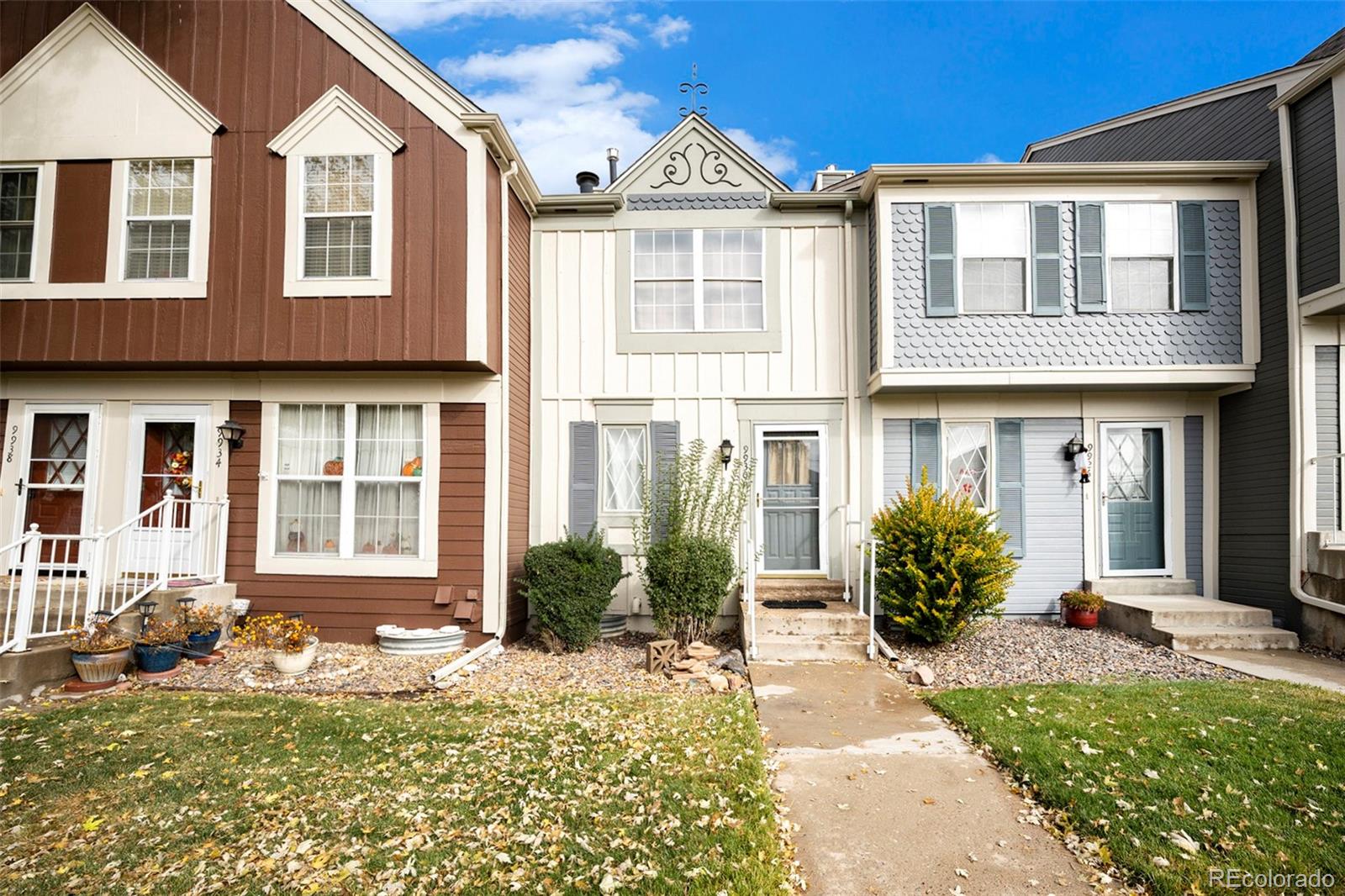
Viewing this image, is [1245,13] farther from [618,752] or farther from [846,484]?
[618,752]

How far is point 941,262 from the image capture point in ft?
27.9

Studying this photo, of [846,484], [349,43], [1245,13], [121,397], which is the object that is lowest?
[846,484]

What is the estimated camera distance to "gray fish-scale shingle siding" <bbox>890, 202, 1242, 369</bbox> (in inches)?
329

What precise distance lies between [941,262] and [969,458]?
2.36 meters

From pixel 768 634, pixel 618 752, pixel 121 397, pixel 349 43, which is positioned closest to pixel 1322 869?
pixel 618 752

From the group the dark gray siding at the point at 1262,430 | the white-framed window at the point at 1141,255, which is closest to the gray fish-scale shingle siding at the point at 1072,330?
the white-framed window at the point at 1141,255

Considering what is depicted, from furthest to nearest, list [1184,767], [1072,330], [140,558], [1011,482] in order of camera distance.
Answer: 1. [1011,482]
2. [1072,330]
3. [140,558]
4. [1184,767]

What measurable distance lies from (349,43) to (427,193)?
6.04 feet

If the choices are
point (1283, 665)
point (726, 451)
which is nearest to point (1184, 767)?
point (1283, 665)

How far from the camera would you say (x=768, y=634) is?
7316 mm

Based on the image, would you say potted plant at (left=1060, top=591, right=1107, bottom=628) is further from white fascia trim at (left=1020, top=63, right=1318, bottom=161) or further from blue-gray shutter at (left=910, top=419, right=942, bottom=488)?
white fascia trim at (left=1020, top=63, right=1318, bottom=161)

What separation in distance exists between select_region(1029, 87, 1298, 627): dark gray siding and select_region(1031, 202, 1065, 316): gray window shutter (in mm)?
2189

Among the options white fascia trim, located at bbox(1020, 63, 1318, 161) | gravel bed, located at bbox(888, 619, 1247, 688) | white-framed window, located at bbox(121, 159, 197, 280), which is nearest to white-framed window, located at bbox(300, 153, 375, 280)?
white-framed window, located at bbox(121, 159, 197, 280)

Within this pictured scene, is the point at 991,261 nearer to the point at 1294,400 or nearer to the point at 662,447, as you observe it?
the point at 1294,400
